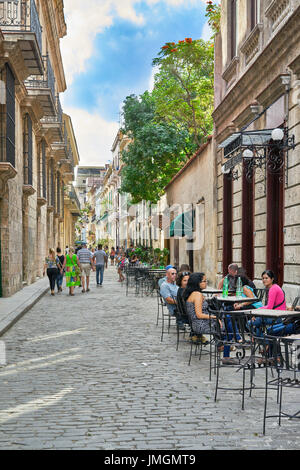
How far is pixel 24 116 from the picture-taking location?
21.0 m

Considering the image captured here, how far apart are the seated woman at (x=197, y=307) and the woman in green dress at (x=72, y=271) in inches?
449

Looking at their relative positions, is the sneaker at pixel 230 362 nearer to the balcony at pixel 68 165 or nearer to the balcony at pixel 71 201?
the balcony at pixel 68 165

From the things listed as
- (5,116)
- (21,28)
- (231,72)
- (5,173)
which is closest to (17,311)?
(5,173)

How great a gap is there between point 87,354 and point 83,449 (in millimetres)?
4265

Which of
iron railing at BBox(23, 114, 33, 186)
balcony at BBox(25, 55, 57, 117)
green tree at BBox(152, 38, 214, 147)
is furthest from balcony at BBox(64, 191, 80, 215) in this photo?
iron railing at BBox(23, 114, 33, 186)

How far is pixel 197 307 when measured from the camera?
26.5ft

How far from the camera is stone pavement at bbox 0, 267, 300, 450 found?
4.68m

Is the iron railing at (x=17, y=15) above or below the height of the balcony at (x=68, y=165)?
above

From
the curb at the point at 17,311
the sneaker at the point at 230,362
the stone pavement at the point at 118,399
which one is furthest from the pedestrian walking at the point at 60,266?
the sneaker at the point at 230,362

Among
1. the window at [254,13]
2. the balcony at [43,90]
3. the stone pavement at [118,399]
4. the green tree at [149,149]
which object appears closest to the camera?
the stone pavement at [118,399]

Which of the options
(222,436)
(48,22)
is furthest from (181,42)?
(222,436)

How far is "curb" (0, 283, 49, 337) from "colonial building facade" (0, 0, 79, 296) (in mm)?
815

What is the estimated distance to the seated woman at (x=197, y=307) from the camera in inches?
317
